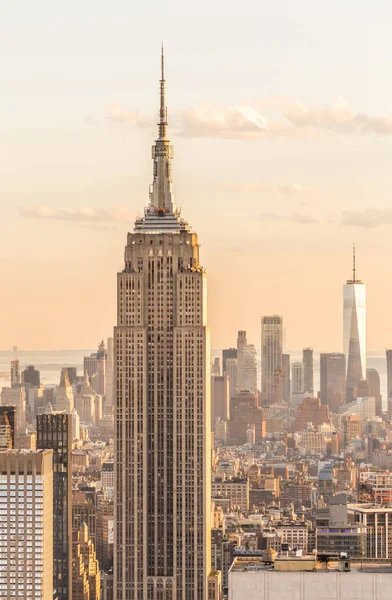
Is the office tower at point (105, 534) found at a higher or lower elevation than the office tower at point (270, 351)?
lower

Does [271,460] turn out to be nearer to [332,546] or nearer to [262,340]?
[262,340]

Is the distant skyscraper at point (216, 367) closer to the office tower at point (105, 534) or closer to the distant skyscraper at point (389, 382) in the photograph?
the office tower at point (105, 534)

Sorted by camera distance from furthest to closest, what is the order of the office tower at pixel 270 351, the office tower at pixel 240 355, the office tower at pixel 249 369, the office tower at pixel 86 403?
the office tower at pixel 249 369
the office tower at pixel 86 403
the office tower at pixel 240 355
the office tower at pixel 270 351

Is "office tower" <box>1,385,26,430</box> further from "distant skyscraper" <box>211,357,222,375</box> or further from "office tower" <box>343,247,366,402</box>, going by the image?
"office tower" <box>343,247,366,402</box>

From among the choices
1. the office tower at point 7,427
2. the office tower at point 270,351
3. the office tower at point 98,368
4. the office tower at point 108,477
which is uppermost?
the office tower at point 270,351

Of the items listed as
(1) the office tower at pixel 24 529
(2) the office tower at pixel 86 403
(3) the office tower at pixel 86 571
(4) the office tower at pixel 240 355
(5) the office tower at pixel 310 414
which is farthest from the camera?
(5) the office tower at pixel 310 414

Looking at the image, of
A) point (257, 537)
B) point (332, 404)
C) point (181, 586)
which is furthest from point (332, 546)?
point (332, 404)

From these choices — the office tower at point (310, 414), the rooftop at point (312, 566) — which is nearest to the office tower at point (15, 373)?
the office tower at point (310, 414)
